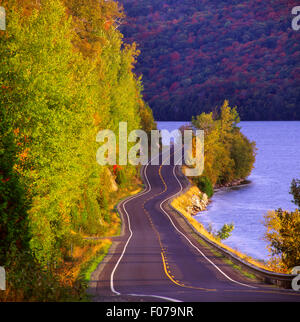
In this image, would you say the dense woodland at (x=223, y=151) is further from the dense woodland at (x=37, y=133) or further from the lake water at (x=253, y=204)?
the dense woodland at (x=37, y=133)

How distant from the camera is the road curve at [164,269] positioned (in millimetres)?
18141

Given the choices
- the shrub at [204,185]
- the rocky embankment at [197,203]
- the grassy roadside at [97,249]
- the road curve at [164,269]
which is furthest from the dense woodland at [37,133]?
the shrub at [204,185]

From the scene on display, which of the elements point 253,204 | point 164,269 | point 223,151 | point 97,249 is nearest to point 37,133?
point 164,269

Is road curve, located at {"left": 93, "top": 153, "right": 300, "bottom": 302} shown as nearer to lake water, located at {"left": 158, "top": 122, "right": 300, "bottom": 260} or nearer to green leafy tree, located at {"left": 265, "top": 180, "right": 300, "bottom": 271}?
green leafy tree, located at {"left": 265, "top": 180, "right": 300, "bottom": 271}

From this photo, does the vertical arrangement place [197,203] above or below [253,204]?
above

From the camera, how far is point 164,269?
30.7 m

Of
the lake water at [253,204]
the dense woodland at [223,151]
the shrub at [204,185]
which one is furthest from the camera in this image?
the dense woodland at [223,151]

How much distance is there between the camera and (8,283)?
1515cm

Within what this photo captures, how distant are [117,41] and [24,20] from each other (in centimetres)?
3681

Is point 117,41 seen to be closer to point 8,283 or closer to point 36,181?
point 36,181

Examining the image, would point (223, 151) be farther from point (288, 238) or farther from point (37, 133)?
point (37, 133)

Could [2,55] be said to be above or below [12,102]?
above
